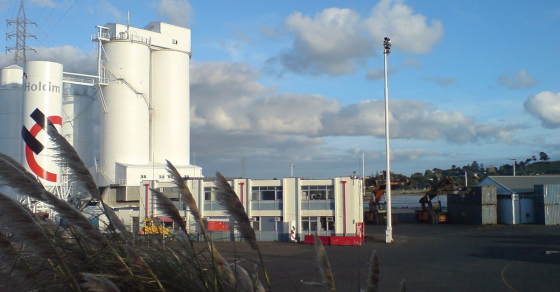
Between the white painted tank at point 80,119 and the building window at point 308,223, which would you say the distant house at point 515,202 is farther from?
the white painted tank at point 80,119

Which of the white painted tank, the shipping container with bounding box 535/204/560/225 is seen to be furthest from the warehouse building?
the shipping container with bounding box 535/204/560/225

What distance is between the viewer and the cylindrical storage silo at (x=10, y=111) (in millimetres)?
51625

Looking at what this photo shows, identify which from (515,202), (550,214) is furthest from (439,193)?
(550,214)

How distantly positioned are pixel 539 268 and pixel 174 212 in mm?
24679

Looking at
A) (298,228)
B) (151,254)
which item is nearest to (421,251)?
(298,228)

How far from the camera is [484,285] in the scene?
1995 cm

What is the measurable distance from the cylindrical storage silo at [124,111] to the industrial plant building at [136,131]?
0.37 ft

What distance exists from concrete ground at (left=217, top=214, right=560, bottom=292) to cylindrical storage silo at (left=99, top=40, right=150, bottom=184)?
79.8 ft

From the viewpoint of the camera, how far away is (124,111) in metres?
55.9

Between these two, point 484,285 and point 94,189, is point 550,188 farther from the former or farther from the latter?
point 94,189

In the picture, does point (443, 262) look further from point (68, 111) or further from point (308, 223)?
point (68, 111)

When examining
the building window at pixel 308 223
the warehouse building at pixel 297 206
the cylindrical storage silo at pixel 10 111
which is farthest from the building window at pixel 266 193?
the cylindrical storage silo at pixel 10 111

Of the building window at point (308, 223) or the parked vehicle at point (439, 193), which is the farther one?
the parked vehicle at point (439, 193)

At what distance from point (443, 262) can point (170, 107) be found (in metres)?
42.2
